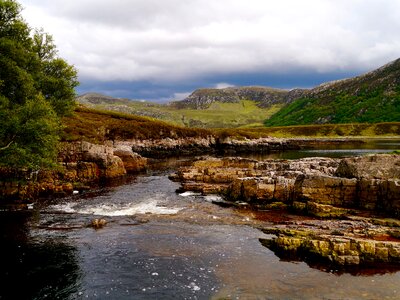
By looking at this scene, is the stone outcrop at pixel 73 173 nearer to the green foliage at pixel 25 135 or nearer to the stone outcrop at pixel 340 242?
the green foliage at pixel 25 135

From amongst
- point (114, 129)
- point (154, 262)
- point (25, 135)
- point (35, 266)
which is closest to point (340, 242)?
point (154, 262)

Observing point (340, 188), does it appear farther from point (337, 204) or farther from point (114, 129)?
point (114, 129)

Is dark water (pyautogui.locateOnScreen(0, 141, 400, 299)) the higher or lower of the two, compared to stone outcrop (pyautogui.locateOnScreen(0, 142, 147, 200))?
lower

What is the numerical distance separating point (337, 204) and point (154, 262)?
2492 cm

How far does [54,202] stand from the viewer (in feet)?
160

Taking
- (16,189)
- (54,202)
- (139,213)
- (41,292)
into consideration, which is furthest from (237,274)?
(16,189)

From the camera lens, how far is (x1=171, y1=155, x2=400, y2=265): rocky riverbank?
28406 mm

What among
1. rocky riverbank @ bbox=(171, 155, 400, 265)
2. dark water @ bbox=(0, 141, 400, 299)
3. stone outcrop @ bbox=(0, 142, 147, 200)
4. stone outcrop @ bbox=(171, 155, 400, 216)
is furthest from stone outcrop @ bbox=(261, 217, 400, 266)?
stone outcrop @ bbox=(0, 142, 147, 200)

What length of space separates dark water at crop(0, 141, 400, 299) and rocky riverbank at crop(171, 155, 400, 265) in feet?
7.79

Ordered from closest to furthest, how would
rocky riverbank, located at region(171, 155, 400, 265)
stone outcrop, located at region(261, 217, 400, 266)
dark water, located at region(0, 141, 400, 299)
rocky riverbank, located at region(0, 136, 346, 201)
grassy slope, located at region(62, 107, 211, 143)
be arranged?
1. dark water, located at region(0, 141, 400, 299)
2. stone outcrop, located at region(261, 217, 400, 266)
3. rocky riverbank, located at region(171, 155, 400, 265)
4. rocky riverbank, located at region(0, 136, 346, 201)
5. grassy slope, located at region(62, 107, 211, 143)

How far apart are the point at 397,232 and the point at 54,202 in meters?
41.8

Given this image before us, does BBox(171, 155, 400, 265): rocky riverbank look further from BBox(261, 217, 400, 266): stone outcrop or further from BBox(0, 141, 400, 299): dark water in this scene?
BBox(0, 141, 400, 299): dark water

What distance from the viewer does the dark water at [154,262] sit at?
23188mm

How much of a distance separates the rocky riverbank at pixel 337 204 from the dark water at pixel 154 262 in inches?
93.5
